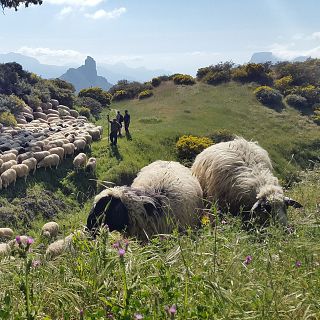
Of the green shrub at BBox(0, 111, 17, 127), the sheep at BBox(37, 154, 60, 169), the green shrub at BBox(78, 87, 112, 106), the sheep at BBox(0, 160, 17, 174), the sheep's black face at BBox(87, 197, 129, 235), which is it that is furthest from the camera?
the green shrub at BBox(78, 87, 112, 106)

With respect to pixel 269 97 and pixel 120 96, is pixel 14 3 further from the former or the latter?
pixel 269 97

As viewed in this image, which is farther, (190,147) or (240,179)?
(190,147)

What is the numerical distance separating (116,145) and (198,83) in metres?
22.3

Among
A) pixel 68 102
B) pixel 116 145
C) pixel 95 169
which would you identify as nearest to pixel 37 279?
pixel 95 169

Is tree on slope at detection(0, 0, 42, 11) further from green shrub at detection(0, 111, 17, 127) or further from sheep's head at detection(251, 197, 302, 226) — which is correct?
sheep's head at detection(251, 197, 302, 226)

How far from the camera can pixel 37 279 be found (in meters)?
2.97

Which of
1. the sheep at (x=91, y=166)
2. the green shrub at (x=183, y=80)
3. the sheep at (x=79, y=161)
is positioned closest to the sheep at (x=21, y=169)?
the sheep at (x=79, y=161)

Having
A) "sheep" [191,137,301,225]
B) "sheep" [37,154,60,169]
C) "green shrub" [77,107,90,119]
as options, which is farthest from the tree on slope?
"sheep" [191,137,301,225]

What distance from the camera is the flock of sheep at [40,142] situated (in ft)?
52.4

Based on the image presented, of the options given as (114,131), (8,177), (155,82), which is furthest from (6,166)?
(155,82)

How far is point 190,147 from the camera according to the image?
22.5m

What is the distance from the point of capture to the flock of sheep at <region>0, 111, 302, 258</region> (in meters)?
7.18

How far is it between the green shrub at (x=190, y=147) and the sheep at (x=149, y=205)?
1335cm

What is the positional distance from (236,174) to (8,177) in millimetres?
9508
